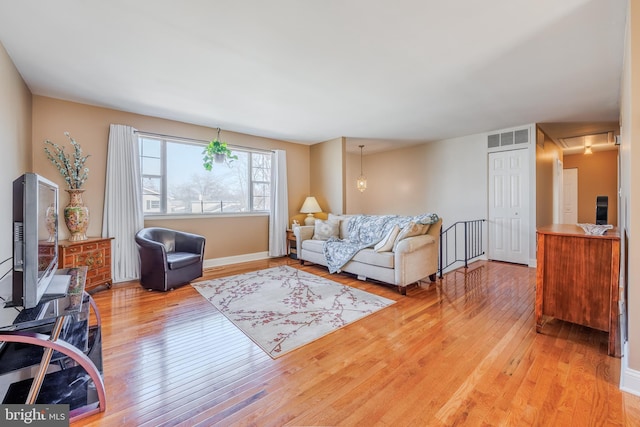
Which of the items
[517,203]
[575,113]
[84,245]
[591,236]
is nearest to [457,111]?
[575,113]

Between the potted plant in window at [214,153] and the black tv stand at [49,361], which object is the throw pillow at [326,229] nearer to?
the potted plant in window at [214,153]

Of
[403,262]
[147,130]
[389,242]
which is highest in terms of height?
[147,130]

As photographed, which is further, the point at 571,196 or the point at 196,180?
the point at 571,196

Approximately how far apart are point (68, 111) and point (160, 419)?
3.94 meters

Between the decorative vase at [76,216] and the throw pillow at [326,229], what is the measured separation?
319cm

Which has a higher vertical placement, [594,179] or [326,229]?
[594,179]

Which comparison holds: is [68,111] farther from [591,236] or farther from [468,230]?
[468,230]

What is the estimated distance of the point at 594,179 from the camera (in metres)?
6.84

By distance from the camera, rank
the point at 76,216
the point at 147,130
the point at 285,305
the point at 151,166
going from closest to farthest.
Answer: the point at 285,305
the point at 76,216
the point at 147,130
the point at 151,166

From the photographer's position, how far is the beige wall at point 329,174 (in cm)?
545

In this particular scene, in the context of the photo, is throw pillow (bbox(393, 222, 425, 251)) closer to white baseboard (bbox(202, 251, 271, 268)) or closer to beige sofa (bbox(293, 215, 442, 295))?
beige sofa (bbox(293, 215, 442, 295))

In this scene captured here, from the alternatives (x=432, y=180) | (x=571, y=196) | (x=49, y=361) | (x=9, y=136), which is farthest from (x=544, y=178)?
(x=9, y=136)

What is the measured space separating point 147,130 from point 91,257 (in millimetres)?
1927

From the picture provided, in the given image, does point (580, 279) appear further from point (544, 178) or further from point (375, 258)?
point (544, 178)
